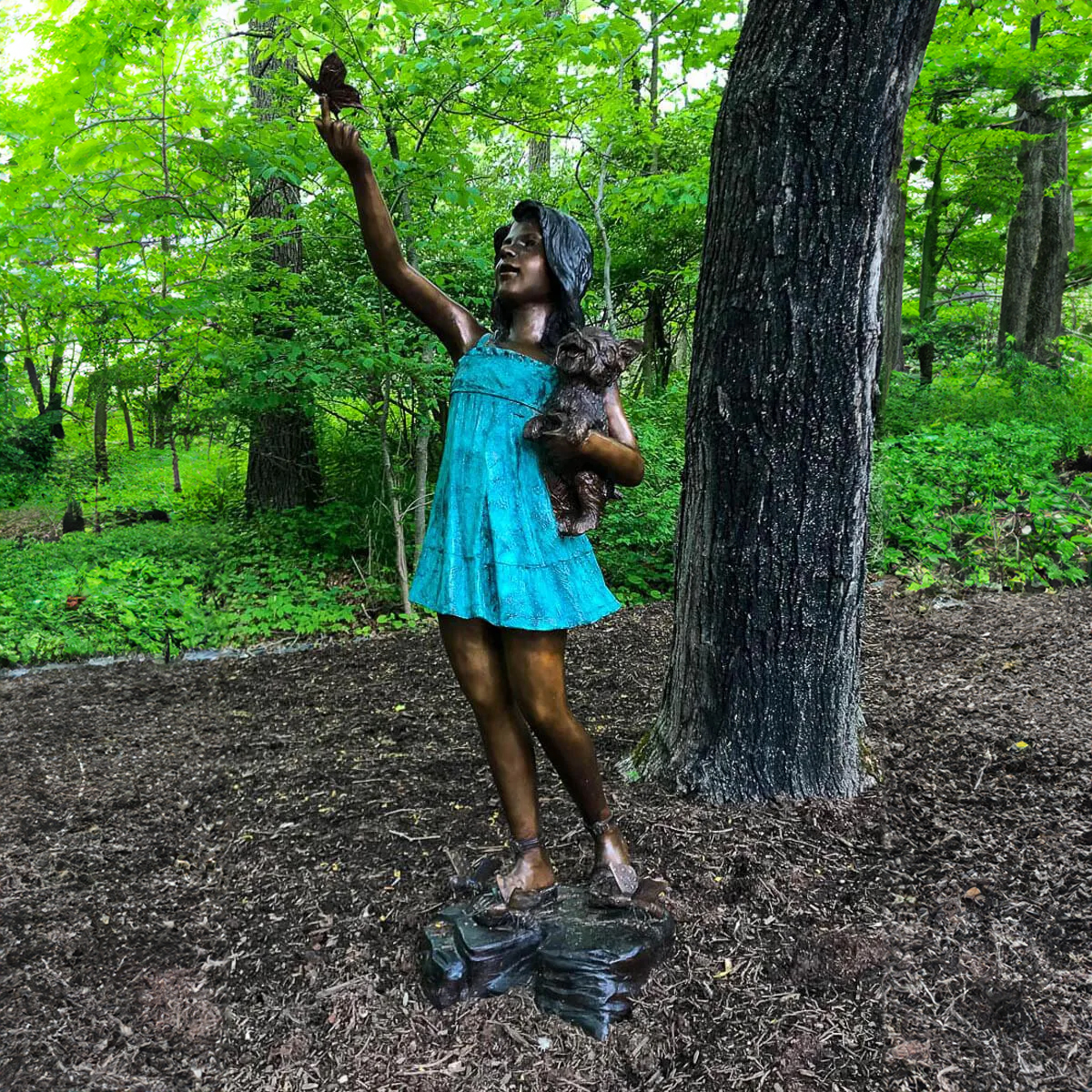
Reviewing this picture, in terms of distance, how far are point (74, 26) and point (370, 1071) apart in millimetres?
5979

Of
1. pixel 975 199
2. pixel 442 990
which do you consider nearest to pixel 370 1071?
pixel 442 990

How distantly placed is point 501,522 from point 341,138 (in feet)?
3.36

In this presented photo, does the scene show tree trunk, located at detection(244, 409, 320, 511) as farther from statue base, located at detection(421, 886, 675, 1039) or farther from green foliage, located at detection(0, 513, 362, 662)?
statue base, located at detection(421, 886, 675, 1039)

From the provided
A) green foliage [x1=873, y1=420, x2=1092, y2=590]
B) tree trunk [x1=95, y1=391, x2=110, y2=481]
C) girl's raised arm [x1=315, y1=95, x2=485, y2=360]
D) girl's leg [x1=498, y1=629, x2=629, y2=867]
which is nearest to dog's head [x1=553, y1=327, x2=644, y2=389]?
girl's raised arm [x1=315, y1=95, x2=485, y2=360]

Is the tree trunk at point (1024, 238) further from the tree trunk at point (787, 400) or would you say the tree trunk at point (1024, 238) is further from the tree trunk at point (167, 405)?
the tree trunk at point (167, 405)

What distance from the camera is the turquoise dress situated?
1954 millimetres

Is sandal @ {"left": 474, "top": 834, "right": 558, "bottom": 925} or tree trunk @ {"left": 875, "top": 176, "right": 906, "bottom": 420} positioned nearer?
sandal @ {"left": 474, "top": 834, "right": 558, "bottom": 925}

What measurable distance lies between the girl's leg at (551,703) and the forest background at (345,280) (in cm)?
272

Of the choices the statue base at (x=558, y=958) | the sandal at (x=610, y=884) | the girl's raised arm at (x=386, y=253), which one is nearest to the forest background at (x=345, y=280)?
the girl's raised arm at (x=386, y=253)

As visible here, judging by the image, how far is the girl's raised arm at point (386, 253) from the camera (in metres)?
1.95

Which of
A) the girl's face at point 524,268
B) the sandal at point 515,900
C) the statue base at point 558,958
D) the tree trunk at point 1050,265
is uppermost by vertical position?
the tree trunk at point 1050,265

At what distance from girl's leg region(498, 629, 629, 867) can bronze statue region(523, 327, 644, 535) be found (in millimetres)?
299

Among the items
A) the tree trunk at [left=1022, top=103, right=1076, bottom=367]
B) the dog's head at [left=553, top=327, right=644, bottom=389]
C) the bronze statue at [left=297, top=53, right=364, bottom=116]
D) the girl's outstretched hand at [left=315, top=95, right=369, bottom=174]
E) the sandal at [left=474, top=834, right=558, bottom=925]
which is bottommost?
the sandal at [left=474, top=834, right=558, bottom=925]

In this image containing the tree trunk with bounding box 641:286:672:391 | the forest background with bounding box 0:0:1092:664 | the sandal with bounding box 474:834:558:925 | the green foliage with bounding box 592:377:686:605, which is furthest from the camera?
the tree trunk with bounding box 641:286:672:391
